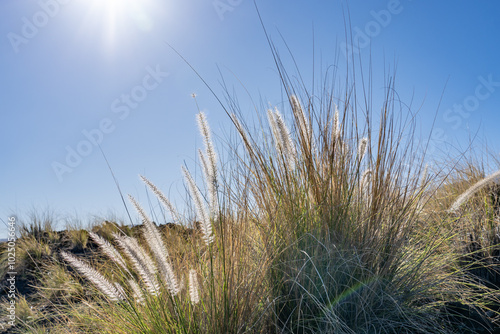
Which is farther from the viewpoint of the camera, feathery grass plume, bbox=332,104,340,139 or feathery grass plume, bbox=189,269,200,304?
feathery grass plume, bbox=332,104,340,139

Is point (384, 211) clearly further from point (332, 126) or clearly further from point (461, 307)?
point (461, 307)

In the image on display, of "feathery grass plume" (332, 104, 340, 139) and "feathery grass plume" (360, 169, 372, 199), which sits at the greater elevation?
"feathery grass plume" (332, 104, 340, 139)

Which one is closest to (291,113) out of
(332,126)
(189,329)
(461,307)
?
(332,126)

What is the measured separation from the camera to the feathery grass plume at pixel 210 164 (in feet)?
4.73

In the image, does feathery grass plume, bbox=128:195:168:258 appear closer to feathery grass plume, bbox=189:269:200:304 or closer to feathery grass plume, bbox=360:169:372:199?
feathery grass plume, bbox=189:269:200:304

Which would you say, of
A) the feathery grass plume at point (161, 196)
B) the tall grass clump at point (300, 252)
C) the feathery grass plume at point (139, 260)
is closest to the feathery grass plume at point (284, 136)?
the tall grass clump at point (300, 252)

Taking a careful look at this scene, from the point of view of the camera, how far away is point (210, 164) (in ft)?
4.80

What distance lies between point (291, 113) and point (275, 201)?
1.91ft

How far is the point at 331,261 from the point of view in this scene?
1.79 metres

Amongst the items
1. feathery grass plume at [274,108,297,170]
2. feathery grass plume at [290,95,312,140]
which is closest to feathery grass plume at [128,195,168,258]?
feathery grass plume at [274,108,297,170]

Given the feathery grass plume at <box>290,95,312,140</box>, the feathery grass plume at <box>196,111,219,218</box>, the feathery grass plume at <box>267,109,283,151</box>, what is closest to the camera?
the feathery grass plume at <box>196,111,219,218</box>

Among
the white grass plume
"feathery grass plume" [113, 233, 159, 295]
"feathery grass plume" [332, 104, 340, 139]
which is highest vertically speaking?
"feathery grass plume" [332, 104, 340, 139]

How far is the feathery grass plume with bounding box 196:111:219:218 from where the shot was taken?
1.44 m

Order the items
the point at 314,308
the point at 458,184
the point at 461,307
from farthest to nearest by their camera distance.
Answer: the point at 458,184
the point at 461,307
the point at 314,308
